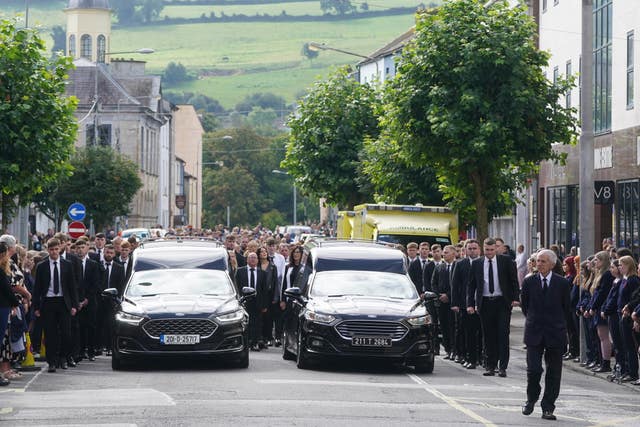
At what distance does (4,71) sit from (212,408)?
53.1ft

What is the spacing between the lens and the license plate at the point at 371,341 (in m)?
20.0

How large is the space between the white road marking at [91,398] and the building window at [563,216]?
2689cm

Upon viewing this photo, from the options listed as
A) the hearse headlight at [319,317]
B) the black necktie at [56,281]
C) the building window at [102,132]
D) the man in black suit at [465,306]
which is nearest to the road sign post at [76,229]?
the man in black suit at [465,306]

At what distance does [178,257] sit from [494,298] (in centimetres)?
505

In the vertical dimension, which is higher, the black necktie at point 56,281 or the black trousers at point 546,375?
the black necktie at point 56,281

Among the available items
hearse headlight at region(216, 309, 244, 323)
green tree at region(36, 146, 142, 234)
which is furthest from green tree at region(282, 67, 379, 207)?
hearse headlight at region(216, 309, 244, 323)

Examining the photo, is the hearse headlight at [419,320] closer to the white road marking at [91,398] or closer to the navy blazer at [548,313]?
the navy blazer at [548,313]

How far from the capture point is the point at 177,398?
15.9 meters

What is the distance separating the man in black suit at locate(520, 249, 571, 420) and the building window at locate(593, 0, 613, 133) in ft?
73.7

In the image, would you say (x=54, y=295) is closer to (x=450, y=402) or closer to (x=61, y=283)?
(x=61, y=283)

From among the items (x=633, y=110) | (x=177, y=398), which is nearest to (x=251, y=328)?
(x=177, y=398)

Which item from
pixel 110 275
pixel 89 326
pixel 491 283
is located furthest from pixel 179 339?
pixel 491 283

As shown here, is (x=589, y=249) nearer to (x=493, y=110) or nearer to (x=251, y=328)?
(x=251, y=328)

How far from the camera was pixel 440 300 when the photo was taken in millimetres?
24344
